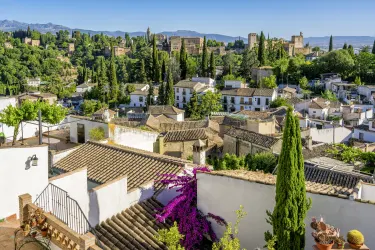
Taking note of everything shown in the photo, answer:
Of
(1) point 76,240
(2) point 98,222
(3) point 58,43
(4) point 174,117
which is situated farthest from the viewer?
(3) point 58,43

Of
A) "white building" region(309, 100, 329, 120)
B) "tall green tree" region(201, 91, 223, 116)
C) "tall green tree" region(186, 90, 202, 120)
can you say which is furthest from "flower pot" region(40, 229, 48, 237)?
"tall green tree" region(201, 91, 223, 116)

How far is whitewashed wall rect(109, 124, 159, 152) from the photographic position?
560 inches

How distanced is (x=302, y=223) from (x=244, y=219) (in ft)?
4.94

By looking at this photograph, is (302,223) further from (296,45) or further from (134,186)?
(296,45)

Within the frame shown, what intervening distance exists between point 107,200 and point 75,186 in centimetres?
72

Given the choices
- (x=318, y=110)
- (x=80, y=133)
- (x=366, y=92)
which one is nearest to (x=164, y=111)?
(x=318, y=110)

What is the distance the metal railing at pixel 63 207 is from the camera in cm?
625

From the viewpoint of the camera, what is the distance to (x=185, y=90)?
63125 millimetres

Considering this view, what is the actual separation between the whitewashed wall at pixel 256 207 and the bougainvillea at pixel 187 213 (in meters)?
0.19

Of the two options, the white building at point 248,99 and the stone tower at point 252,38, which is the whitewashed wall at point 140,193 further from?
the stone tower at point 252,38

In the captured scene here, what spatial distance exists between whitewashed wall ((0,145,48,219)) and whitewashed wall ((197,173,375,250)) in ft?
11.1

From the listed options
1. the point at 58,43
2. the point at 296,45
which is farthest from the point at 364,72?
the point at 58,43

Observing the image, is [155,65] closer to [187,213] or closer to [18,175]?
[187,213]

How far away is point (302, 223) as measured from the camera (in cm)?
673
